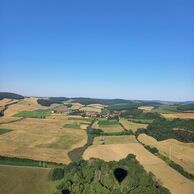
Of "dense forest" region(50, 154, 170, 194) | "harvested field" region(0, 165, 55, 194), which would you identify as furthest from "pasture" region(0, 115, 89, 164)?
"dense forest" region(50, 154, 170, 194)

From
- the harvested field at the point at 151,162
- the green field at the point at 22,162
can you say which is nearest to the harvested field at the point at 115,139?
the harvested field at the point at 151,162

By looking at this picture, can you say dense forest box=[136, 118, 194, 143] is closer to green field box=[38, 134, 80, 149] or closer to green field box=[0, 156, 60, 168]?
green field box=[38, 134, 80, 149]

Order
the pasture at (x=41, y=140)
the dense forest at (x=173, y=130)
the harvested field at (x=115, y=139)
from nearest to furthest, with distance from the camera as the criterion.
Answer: the pasture at (x=41, y=140) < the harvested field at (x=115, y=139) < the dense forest at (x=173, y=130)

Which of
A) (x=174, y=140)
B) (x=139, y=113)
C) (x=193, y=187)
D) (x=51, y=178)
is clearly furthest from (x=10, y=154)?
(x=139, y=113)

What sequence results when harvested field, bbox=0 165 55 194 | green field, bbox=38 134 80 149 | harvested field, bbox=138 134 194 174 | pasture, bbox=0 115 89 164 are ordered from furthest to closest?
green field, bbox=38 134 80 149
pasture, bbox=0 115 89 164
harvested field, bbox=138 134 194 174
harvested field, bbox=0 165 55 194

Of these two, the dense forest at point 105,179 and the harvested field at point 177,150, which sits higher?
the dense forest at point 105,179

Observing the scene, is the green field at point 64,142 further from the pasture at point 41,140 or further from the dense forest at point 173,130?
the dense forest at point 173,130

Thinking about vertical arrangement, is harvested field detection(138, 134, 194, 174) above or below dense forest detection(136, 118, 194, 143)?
below
